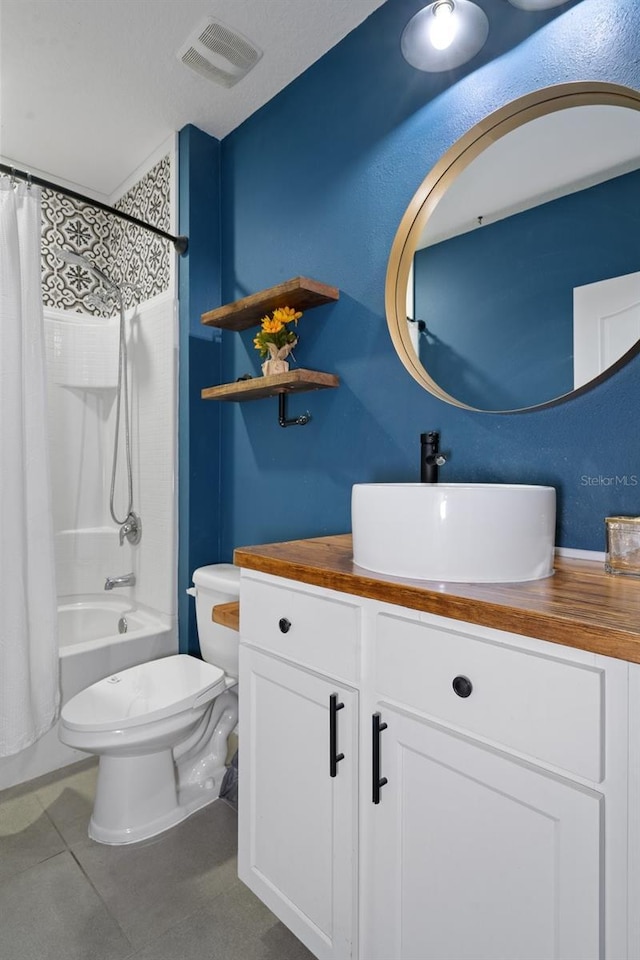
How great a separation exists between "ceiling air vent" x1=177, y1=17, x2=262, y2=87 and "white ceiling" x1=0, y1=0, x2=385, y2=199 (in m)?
0.03

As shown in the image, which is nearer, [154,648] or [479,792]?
[479,792]

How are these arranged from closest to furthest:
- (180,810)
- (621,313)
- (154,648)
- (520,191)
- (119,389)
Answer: (621,313)
(520,191)
(180,810)
(154,648)
(119,389)

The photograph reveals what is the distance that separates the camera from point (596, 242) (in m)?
1.15

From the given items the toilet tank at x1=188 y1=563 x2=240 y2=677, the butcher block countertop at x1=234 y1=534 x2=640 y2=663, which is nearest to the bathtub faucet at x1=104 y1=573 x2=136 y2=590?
the toilet tank at x1=188 y1=563 x2=240 y2=677

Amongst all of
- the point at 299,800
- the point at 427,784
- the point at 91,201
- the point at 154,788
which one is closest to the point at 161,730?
the point at 154,788

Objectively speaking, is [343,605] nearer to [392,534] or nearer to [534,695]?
[392,534]

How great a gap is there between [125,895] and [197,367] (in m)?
1.78

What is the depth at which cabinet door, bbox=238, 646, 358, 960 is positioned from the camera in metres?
1.05

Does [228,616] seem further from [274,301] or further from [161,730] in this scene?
[274,301]

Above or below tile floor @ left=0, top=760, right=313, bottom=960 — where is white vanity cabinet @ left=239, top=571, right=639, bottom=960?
above

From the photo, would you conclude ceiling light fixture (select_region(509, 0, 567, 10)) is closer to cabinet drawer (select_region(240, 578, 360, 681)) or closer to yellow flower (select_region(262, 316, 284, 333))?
yellow flower (select_region(262, 316, 284, 333))

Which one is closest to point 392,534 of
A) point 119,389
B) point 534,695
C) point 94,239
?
point 534,695

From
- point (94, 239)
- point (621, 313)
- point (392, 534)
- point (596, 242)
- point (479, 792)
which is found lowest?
point (479, 792)

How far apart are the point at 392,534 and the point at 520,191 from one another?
0.91 metres
